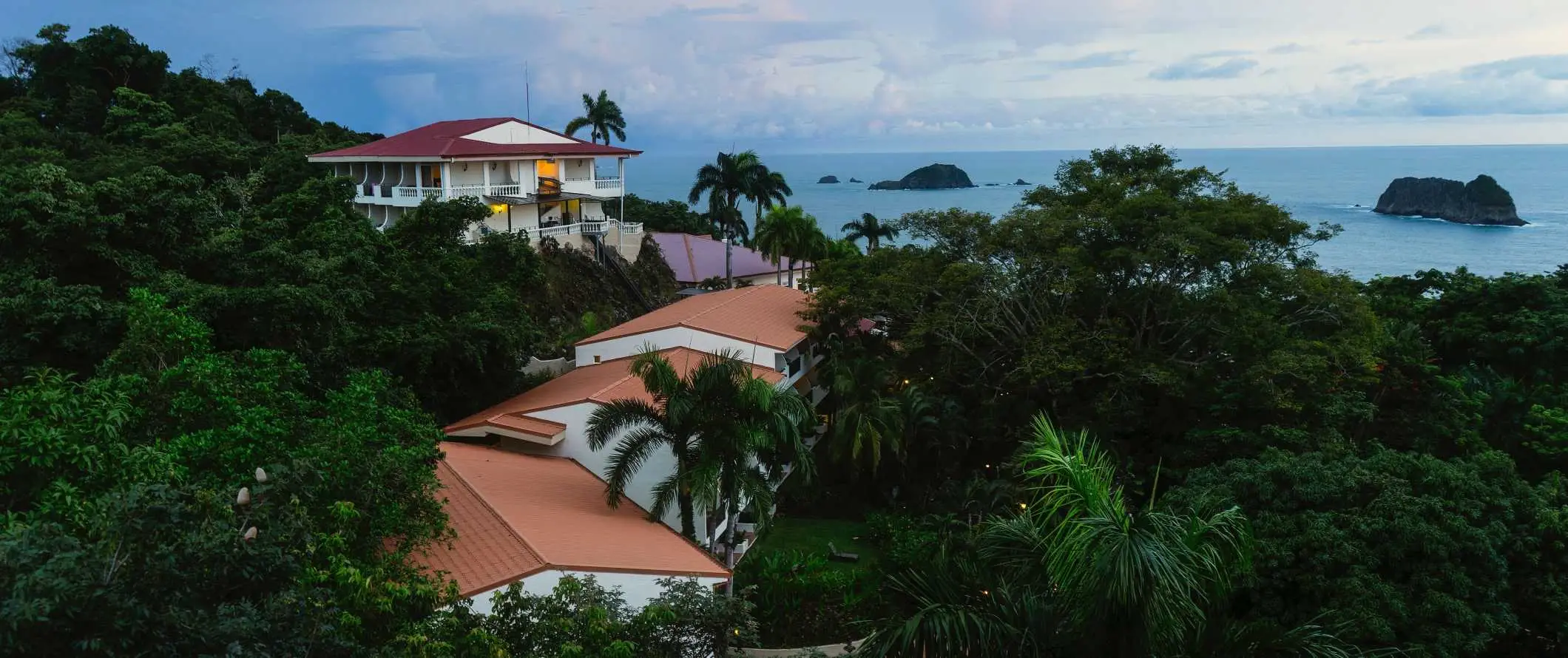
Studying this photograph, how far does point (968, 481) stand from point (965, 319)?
4.43m

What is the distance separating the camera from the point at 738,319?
97.8 feet

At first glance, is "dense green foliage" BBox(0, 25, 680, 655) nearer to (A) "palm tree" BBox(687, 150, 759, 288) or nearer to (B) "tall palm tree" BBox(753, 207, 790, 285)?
→ (B) "tall palm tree" BBox(753, 207, 790, 285)

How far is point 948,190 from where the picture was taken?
17188cm

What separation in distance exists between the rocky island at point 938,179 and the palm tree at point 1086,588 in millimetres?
169495

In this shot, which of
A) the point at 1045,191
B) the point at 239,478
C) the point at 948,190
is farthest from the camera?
the point at 948,190

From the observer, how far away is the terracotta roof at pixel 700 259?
51.6 m

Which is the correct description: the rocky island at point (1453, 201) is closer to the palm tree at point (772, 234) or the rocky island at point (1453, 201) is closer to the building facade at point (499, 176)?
the palm tree at point (772, 234)

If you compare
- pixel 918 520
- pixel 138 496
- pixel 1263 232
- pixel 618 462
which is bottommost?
pixel 918 520

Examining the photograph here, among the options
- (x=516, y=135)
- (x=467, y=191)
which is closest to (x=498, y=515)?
(x=467, y=191)

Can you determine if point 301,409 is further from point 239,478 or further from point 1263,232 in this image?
point 1263,232

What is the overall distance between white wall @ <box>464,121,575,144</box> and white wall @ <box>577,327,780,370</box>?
54.1ft

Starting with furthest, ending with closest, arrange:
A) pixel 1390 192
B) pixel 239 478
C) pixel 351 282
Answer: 1. pixel 1390 192
2. pixel 351 282
3. pixel 239 478

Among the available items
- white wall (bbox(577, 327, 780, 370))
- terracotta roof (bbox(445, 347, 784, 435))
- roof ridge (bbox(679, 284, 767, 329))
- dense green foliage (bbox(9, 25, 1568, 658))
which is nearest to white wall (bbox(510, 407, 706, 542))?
terracotta roof (bbox(445, 347, 784, 435))

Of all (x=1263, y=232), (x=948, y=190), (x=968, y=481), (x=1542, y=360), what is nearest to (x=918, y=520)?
(x=968, y=481)
